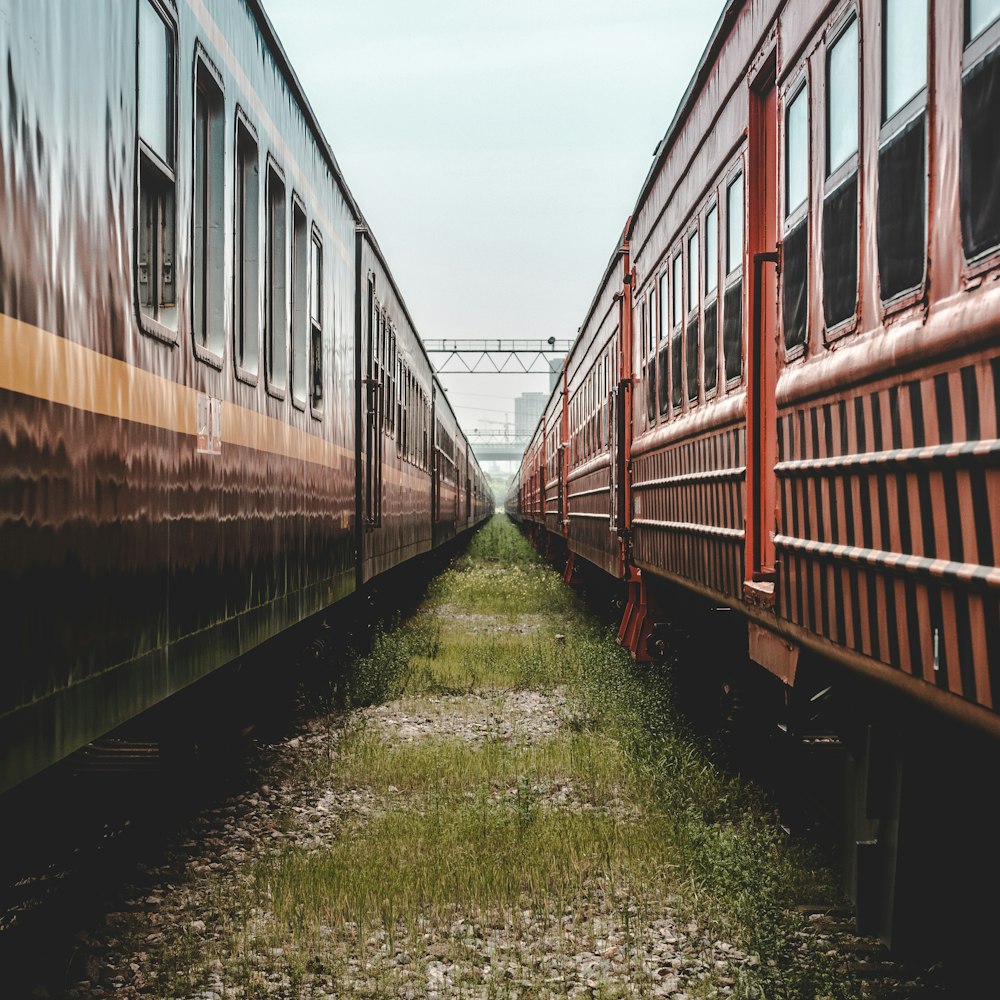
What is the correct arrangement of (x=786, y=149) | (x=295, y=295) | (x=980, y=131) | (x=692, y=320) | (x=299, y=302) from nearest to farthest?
(x=980, y=131) < (x=786, y=149) < (x=295, y=295) < (x=299, y=302) < (x=692, y=320)

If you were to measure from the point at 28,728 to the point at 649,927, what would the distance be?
2168mm

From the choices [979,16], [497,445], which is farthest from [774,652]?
[497,445]

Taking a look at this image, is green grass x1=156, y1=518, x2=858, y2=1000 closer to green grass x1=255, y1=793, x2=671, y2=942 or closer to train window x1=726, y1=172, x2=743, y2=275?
green grass x1=255, y1=793, x2=671, y2=942

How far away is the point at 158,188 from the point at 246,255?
1.15 m

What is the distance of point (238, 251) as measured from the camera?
4.33 meters

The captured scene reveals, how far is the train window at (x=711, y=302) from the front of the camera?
5.09 metres

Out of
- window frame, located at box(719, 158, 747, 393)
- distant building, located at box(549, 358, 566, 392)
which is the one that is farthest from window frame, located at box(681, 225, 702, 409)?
distant building, located at box(549, 358, 566, 392)

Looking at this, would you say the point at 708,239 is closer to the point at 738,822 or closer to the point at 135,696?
the point at 738,822

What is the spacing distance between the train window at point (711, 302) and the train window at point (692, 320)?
0.86 feet

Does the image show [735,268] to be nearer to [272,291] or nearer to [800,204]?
[800,204]

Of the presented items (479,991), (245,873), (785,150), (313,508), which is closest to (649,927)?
(479,991)

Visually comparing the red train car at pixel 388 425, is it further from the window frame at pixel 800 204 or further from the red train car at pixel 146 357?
the window frame at pixel 800 204

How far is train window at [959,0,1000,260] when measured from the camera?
83.6 inches

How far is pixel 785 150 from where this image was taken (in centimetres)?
390
